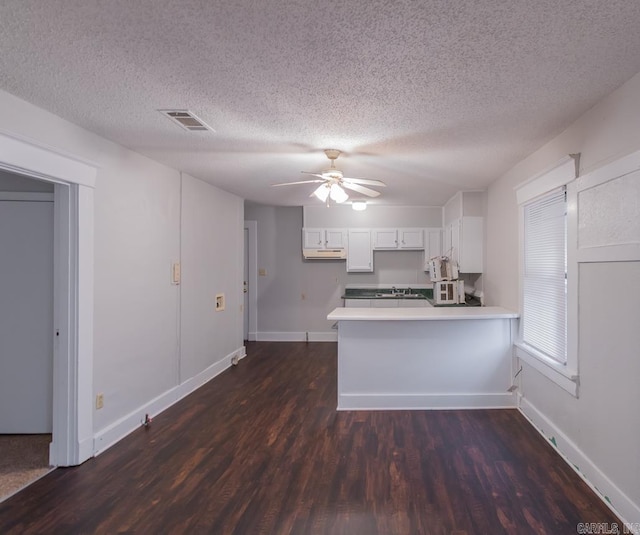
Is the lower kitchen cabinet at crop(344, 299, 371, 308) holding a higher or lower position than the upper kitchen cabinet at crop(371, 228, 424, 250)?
lower

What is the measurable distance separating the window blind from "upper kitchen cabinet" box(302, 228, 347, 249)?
11.4 ft

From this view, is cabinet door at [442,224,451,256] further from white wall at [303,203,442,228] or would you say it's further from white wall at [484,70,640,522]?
white wall at [484,70,640,522]

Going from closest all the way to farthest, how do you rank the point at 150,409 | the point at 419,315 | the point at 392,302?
1. the point at 150,409
2. the point at 419,315
3. the point at 392,302

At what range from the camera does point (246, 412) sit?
12.1 ft

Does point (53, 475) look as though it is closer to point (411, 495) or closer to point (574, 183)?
point (411, 495)

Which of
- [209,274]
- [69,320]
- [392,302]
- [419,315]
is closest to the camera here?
[69,320]

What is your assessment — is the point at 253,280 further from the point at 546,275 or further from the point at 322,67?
the point at 322,67

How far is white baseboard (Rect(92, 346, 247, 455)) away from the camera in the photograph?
2959 mm

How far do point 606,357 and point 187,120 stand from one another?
3.01 m

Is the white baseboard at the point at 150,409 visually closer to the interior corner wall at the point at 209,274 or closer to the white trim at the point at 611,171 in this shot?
the interior corner wall at the point at 209,274

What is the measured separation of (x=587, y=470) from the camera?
2.46 meters

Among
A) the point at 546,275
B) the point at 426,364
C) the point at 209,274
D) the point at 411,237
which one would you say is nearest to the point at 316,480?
the point at 426,364

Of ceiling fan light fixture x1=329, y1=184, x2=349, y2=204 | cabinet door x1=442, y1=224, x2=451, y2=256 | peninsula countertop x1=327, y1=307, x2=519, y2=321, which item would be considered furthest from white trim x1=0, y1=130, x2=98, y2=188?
cabinet door x1=442, y1=224, x2=451, y2=256

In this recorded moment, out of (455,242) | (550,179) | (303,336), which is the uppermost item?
(550,179)
